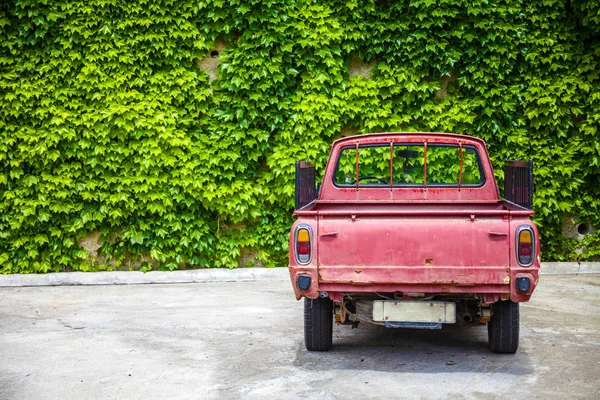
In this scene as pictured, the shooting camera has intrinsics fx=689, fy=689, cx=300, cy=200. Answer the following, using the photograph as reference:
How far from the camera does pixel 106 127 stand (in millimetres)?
9797

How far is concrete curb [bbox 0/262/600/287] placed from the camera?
9664 mm

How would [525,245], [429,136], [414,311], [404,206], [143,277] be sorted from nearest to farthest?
1. [525,245]
2. [414,311]
3. [404,206]
4. [429,136]
5. [143,277]

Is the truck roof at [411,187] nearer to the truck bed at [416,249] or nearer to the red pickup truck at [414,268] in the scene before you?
the red pickup truck at [414,268]

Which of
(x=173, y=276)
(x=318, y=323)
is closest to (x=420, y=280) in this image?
(x=318, y=323)

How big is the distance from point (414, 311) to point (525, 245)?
944mm

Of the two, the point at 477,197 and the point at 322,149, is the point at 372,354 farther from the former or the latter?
the point at 322,149

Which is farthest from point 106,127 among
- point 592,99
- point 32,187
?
point 592,99

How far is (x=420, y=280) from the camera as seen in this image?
5078 millimetres

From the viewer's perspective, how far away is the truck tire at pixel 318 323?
562 centimetres

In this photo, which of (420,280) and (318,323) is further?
(318,323)

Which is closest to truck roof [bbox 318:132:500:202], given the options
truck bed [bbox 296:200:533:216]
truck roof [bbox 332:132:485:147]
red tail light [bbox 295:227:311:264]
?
truck roof [bbox 332:132:485:147]

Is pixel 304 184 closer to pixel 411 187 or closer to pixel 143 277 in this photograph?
pixel 411 187

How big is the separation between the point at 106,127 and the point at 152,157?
2.55ft

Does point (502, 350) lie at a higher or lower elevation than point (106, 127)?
lower
